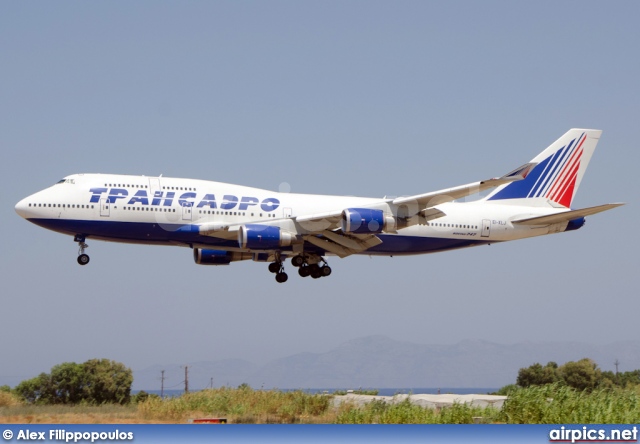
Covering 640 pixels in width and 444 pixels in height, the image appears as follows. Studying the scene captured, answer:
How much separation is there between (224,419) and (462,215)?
67.4 ft

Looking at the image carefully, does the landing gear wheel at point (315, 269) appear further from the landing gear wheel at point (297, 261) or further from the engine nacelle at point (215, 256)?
the engine nacelle at point (215, 256)

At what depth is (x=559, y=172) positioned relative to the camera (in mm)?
52312

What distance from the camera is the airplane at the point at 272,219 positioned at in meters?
41.2

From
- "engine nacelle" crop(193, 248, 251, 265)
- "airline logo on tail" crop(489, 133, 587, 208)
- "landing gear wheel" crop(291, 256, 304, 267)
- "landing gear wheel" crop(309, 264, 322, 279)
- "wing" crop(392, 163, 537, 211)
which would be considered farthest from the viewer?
"airline logo on tail" crop(489, 133, 587, 208)

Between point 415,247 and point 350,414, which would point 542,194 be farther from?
point 350,414

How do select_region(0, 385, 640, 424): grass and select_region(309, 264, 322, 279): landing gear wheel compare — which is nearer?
select_region(0, 385, 640, 424): grass

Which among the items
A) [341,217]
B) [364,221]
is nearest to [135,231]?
[341,217]

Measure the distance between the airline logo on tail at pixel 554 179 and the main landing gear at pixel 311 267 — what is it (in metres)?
10.7

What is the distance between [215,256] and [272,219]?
593 centimetres

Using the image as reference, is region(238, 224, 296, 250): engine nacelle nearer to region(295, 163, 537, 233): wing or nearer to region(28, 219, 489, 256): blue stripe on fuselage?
region(295, 163, 537, 233): wing

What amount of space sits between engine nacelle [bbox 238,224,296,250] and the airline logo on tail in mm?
14427

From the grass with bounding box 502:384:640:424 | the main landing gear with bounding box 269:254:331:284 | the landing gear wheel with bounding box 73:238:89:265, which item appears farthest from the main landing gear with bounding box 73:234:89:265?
the grass with bounding box 502:384:640:424

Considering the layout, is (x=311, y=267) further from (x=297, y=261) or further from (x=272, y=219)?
(x=272, y=219)

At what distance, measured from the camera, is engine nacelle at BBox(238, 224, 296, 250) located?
41.4 meters
